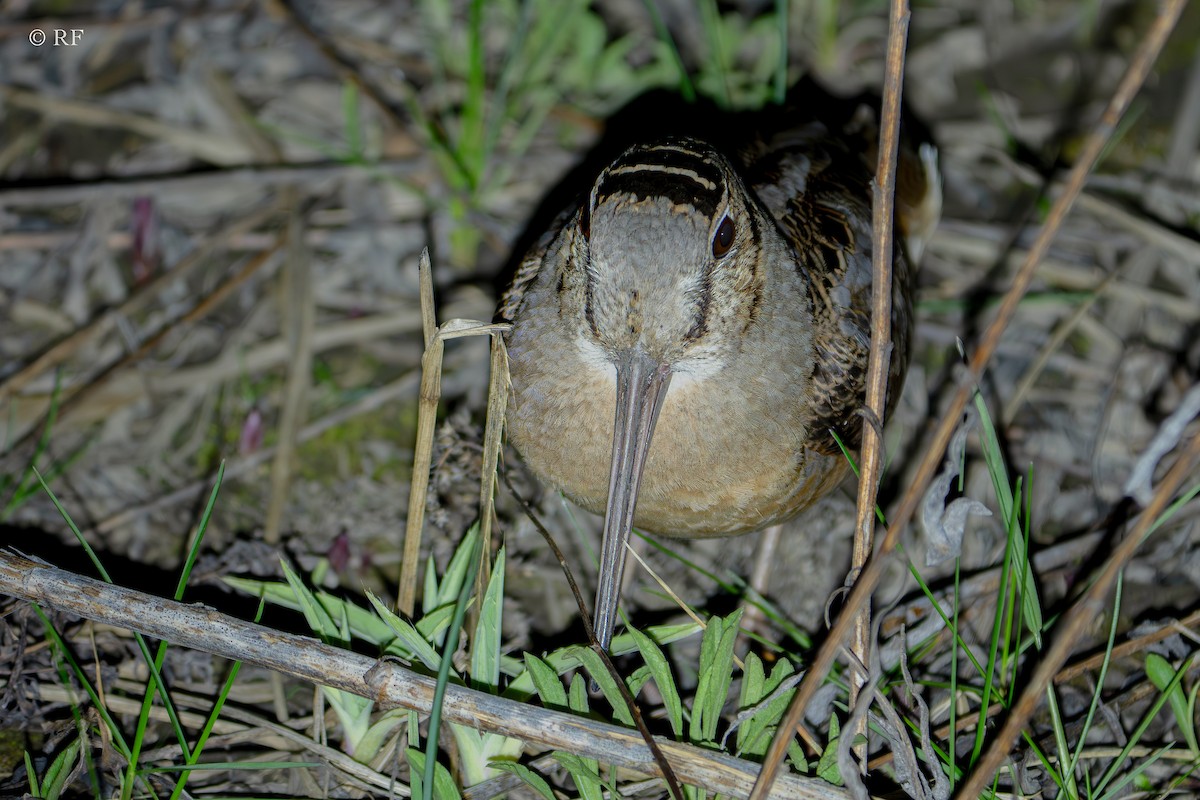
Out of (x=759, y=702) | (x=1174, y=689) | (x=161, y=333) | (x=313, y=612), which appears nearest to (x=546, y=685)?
(x=759, y=702)

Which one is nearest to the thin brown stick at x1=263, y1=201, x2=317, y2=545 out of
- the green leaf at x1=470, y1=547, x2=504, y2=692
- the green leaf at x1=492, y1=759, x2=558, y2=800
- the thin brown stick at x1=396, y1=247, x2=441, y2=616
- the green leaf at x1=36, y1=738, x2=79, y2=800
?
the thin brown stick at x1=396, y1=247, x2=441, y2=616

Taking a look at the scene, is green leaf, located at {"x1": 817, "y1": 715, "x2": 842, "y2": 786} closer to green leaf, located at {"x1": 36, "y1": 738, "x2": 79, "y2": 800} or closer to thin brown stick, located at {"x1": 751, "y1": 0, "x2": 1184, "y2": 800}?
thin brown stick, located at {"x1": 751, "y1": 0, "x2": 1184, "y2": 800}

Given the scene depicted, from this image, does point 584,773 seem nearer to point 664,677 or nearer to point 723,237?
point 664,677

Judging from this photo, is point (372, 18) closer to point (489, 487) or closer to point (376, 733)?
point (489, 487)

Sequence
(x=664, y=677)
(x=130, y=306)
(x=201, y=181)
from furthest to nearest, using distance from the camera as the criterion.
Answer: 1. (x=201, y=181)
2. (x=130, y=306)
3. (x=664, y=677)

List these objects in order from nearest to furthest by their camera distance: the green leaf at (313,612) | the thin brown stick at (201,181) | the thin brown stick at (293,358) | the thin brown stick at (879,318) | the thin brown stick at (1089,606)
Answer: the thin brown stick at (1089,606) < the thin brown stick at (879,318) < the green leaf at (313,612) < the thin brown stick at (293,358) < the thin brown stick at (201,181)

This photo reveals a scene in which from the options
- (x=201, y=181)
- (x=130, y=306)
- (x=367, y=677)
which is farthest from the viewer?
(x=201, y=181)

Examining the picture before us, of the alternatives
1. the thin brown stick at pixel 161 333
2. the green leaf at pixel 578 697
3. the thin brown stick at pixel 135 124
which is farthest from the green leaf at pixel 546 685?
the thin brown stick at pixel 135 124

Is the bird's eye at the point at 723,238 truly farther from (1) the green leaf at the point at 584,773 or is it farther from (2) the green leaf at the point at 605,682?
(1) the green leaf at the point at 584,773
